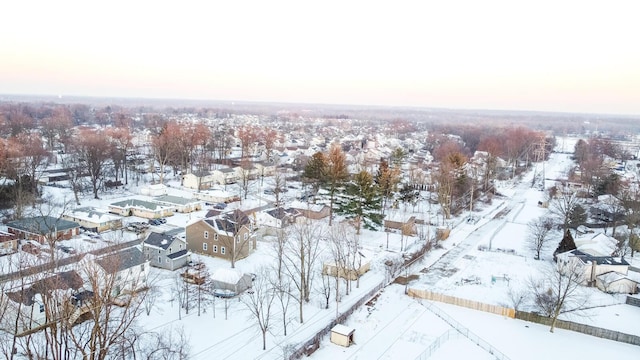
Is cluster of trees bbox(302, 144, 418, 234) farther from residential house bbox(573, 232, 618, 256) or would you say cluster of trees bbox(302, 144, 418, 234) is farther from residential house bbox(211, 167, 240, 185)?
residential house bbox(573, 232, 618, 256)

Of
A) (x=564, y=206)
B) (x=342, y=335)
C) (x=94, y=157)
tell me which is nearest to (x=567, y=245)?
(x=564, y=206)

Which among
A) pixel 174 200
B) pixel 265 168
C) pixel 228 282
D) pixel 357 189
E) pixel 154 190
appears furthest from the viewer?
pixel 265 168

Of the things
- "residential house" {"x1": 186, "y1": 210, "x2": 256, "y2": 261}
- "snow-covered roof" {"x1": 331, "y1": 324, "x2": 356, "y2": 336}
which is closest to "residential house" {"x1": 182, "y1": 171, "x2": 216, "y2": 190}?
"residential house" {"x1": 186, "y1": 210, "x2": 256, "y2": 261}

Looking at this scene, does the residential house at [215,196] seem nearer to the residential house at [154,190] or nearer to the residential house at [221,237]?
the residential house at [154,190]

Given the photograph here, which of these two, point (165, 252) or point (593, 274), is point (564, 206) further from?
point (165, 252)

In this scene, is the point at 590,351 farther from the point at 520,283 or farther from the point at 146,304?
the point at 146,304
